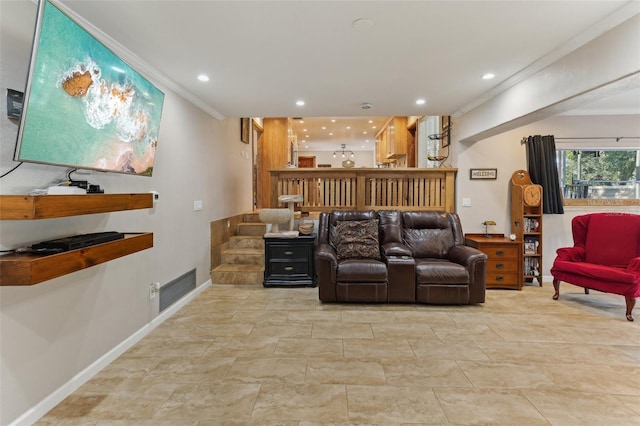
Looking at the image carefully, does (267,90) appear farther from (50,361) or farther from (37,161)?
(50,361)

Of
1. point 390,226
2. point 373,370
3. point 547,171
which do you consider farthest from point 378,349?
point 547,171

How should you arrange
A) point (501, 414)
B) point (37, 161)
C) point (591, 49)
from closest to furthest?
point (37, 161) → point (501, 414) → point (591, 49)

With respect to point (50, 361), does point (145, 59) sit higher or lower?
higher

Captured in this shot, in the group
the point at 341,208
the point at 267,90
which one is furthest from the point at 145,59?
the point at 341,208

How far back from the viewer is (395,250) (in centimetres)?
385

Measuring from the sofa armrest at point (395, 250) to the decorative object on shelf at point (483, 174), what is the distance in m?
1.68

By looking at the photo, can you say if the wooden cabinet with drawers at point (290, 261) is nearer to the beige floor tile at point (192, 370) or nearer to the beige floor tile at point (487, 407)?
the beige floor tile at point (192, 370)

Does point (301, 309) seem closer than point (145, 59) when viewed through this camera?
No

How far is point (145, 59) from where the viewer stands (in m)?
2.75

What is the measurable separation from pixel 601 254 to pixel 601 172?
175cm

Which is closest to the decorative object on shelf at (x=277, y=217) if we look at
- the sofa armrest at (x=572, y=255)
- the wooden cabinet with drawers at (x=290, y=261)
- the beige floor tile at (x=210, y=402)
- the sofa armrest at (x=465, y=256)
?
the wooden cabinet with drawers at (x=290, y=261)

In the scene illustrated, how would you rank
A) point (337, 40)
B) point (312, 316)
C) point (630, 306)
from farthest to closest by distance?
point (312, 316)
point (630, 306)
point (337, 40)

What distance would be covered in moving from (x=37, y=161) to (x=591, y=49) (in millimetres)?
3737

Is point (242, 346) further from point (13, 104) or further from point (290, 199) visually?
point (290, 199)
